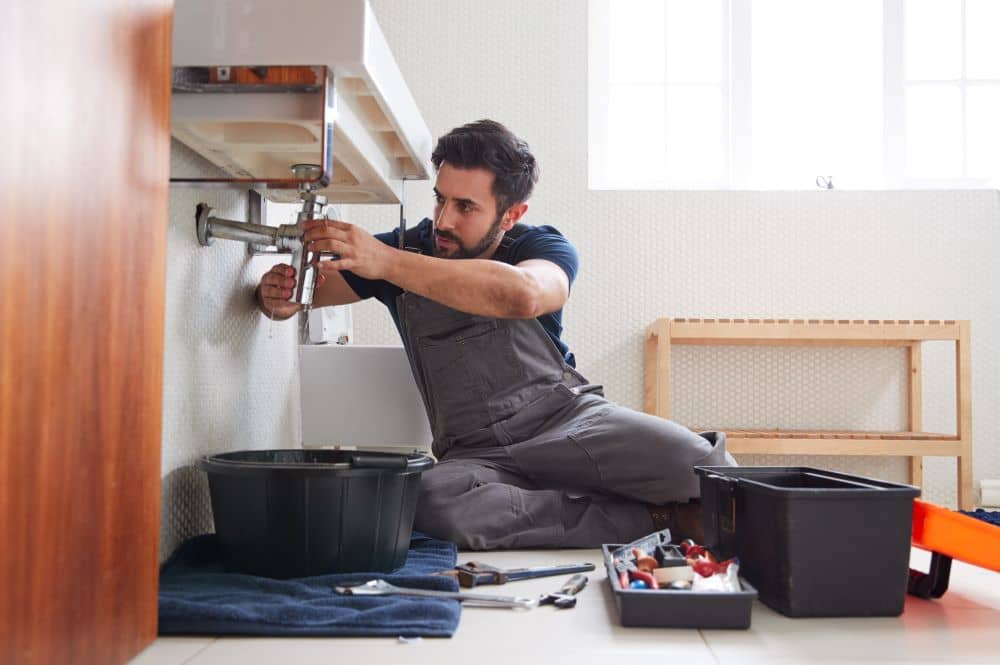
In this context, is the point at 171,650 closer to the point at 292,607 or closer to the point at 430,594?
the point at 292,607

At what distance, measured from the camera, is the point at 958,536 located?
1.25 m

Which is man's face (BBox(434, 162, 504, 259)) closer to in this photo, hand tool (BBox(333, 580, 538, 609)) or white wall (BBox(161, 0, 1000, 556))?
hand tool (BBox(333, 580, 538, 609))

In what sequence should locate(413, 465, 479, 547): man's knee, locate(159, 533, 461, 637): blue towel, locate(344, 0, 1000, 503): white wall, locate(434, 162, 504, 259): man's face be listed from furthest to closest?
locate(344, 0, 1000, 503): white wall
locate(434, 162, 504, 259): man's face
locate(413, 465, 479, 547): man's knee
locate(159, 533, 461, 637): blue towel

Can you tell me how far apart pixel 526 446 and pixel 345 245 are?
0.60 m

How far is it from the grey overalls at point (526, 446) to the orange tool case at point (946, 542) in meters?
0.45

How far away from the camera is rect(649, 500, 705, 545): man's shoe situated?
171 centimetres

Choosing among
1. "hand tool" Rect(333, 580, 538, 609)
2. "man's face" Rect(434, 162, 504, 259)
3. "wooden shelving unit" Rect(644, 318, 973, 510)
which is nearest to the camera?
"hand tool" Rect(333, 580, 538, 609)

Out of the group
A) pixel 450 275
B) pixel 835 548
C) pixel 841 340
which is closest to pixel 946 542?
pixel 835 548

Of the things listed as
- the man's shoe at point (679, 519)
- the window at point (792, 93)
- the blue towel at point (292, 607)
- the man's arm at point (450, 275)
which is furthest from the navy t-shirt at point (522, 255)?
the window at point (792, 93)

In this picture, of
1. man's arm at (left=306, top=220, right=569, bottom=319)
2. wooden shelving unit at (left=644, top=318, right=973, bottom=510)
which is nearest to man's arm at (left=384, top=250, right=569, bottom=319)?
man's arm at (left=306, top=220, right=569, bottom=319)

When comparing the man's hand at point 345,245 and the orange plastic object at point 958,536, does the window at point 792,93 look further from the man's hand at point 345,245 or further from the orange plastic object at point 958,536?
the orange plastic object at point 958,536

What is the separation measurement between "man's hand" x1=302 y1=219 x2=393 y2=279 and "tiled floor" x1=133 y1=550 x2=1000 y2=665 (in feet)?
1.70

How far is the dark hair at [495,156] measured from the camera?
1840 mm

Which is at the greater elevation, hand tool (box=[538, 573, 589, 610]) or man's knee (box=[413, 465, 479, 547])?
man's knee (box=[413, 465, 479, 547])
